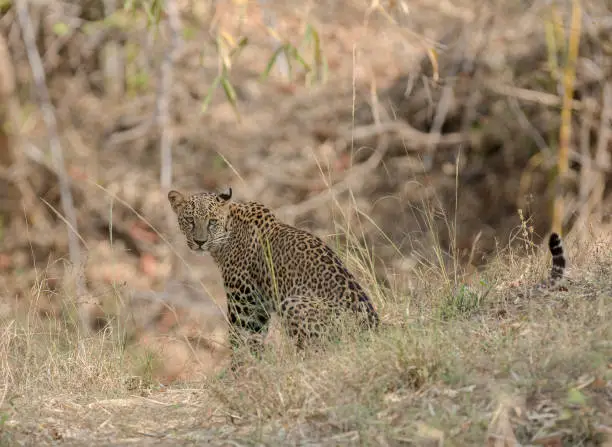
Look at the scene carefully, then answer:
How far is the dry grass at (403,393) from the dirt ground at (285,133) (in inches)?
186

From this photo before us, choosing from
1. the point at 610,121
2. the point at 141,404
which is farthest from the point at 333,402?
the point at 610,121

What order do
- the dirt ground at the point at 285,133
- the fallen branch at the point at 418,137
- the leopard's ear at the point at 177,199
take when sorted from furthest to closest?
the fallen branch at the point at 418,137 < the dirt ground at the point at 285,133 < the leopard's ear at the point at 177,199

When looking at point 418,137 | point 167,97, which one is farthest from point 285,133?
point 418,137

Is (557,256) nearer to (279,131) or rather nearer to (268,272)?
(268,272)

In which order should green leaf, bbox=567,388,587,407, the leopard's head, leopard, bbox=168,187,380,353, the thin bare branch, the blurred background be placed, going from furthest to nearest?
the blurred background → the thin bare branch → the leopard's head → leopard, bbox=168,187,380,353 → green leaf, bbox=567,388,587,407

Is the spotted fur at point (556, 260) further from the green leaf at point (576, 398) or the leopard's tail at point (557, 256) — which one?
the green leaf at point (576, 398)

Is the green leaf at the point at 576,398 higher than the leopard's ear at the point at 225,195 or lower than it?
higher

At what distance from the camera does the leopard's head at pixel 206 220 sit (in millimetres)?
6523

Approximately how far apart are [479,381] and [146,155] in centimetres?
918

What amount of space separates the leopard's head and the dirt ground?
10.7ft

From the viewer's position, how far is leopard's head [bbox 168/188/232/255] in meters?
6.52

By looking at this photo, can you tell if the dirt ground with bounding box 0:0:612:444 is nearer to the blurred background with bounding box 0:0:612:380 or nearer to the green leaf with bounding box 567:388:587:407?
the blurred background with bounding box 0:0:612:380

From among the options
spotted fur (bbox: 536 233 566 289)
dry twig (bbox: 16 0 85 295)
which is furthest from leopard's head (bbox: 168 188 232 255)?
dry twig (bbox: 16 0 85 295)

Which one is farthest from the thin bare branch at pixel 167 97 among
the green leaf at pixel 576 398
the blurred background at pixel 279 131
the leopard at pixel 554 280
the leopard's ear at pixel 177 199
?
the green leaf at pixel 576 398
